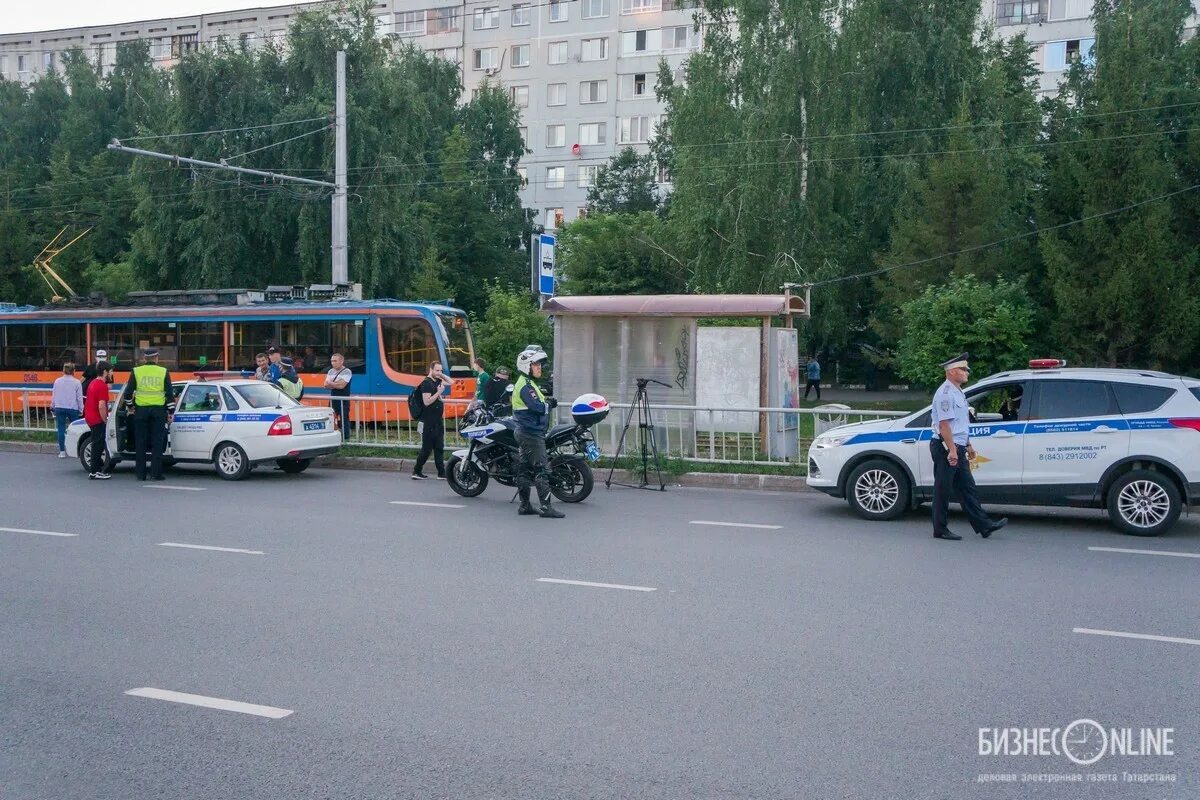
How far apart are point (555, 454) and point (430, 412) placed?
11.0 feet

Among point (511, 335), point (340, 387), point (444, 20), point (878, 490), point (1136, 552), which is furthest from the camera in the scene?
point (444, 20)

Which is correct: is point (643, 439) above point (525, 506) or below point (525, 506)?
above

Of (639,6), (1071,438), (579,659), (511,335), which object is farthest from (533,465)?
(639,6)

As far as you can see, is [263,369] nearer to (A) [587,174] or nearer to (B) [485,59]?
(A) [587,174]

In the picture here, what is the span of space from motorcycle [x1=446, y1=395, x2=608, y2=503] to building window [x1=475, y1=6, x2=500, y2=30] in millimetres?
61362

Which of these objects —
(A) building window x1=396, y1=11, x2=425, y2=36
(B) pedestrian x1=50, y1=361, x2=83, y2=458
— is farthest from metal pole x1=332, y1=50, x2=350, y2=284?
(A) building window x1=396, y1=11, x2=425, y2=36

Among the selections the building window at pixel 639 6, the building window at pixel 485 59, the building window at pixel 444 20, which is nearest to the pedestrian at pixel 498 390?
the building window at pixel 639 6

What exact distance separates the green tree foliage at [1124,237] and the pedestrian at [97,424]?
22454 millimetres

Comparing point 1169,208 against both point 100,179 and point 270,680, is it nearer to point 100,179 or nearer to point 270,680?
point 270,680

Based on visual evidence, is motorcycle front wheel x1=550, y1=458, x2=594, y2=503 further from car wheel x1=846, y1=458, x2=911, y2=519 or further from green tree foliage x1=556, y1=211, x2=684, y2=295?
green tree foliage x1=556, y1=211, x2=684, y2=295

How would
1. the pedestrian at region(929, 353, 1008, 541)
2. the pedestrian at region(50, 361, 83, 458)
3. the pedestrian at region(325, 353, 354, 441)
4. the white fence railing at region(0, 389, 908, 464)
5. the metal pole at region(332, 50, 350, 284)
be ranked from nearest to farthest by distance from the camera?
the pedestrian at region(929, 353, 1008, 541)
the white fence railing at region(0, 389, 908, 464)
the pedestrian at region(325, 353, 354, 441)
the pedestrian at region(50, 361, 83, 458)
the metal pole at region(332, 50, 350, 284)

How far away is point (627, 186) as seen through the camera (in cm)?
6431

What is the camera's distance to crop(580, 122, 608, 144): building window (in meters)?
69.9

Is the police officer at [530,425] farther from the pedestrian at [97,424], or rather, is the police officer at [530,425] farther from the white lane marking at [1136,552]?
the pedestrian at [97,424]
